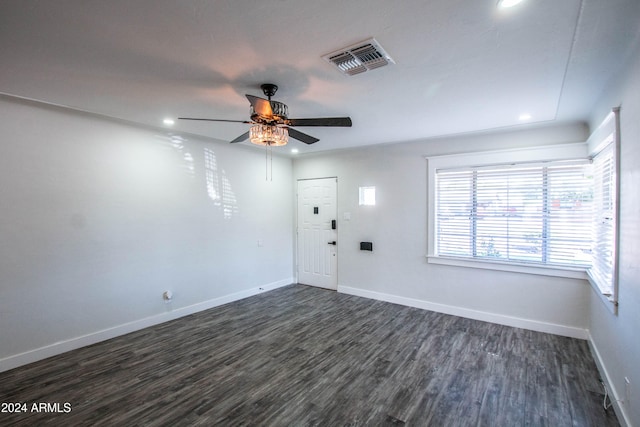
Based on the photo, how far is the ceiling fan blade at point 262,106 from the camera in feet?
7.22

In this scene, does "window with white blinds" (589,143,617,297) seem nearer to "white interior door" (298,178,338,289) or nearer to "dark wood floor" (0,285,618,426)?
"dark wood floor" (0,285,618,426)

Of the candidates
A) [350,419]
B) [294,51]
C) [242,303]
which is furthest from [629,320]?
[242,303]

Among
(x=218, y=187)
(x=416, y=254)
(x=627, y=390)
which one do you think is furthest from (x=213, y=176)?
(x=627, y=390)

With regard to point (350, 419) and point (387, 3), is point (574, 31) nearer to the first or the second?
point (387, 3)

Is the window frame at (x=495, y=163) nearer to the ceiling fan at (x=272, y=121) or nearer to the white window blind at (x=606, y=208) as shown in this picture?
the white window blind at (x=606, y=208)

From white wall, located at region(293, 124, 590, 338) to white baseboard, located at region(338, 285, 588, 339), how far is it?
1 centimetres

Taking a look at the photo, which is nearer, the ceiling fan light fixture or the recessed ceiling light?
the recessed ceiling light

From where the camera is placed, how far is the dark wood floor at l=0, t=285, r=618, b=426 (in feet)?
7.19

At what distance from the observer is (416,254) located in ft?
14.9

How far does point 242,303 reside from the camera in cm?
478

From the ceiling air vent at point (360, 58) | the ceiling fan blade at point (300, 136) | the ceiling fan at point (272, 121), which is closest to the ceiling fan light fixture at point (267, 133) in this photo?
the ceiling fan at point (272, 121)

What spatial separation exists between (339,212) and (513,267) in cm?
281

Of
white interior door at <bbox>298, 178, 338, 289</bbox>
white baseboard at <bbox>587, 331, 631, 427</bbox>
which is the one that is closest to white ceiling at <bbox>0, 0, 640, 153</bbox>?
white baseboard at <bbox>587, 331, 631, 427</bbox>

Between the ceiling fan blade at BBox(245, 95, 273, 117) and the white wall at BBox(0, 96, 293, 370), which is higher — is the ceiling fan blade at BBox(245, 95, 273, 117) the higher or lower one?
the higher one
